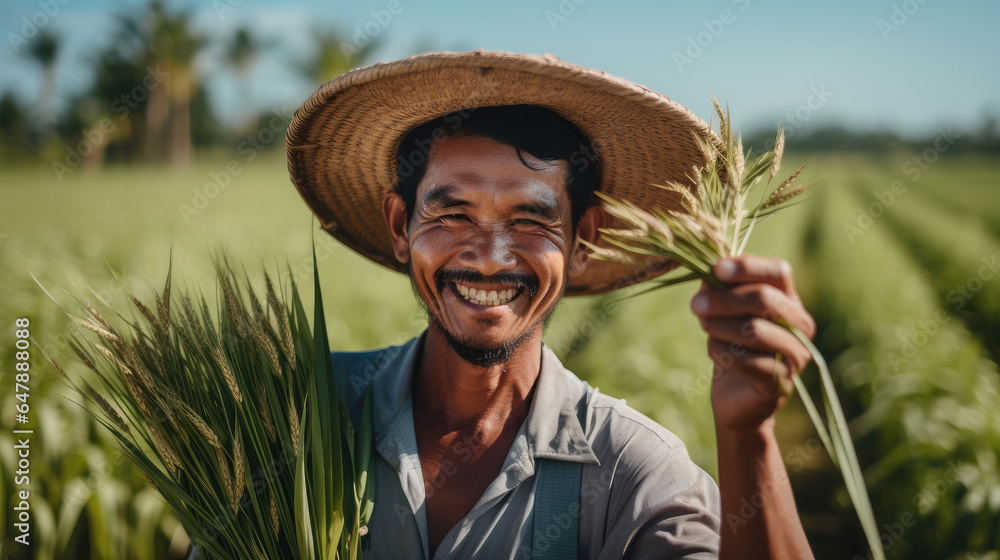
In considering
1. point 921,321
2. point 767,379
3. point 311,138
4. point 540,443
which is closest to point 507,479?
point 540,443

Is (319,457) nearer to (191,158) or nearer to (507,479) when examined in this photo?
(507,479)

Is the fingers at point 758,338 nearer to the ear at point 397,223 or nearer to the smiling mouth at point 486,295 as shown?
the smiling mouth at point 486,295

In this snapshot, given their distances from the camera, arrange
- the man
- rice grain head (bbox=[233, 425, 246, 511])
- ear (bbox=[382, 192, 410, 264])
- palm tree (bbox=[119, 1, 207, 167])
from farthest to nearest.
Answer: palm tree (bbox=[119, 1, 207, 167])
ear (bbox=[382, 192, 410, 264])
the man
rice grain head (bbox=[233, 425, 246, 511])

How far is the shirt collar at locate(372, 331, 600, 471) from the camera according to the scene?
194 cm

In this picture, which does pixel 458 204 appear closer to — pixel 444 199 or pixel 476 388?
pixel 444 199

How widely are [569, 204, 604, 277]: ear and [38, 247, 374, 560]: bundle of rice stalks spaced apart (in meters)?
0.92

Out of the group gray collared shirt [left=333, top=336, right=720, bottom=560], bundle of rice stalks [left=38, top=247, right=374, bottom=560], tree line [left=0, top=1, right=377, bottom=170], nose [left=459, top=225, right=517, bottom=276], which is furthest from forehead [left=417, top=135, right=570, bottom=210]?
tree line [left=0, top=1, right=377, bottom=170]

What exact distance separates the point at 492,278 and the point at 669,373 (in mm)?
4187

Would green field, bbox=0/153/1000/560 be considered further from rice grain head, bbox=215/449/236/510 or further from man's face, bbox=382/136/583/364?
rice grain head, bbox=215/449/236/510

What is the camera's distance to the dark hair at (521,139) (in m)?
1.94

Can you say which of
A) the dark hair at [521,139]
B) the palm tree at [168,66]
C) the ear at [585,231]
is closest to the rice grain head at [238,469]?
the dark hair at [521,139]

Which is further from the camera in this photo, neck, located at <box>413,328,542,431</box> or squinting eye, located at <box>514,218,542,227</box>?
neck, located at <box>413,328,542,431</box>

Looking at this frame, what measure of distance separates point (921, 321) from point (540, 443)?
7790 mm

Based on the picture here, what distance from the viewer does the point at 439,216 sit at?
1944 mm
